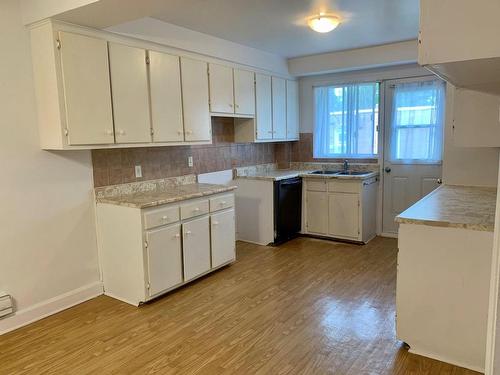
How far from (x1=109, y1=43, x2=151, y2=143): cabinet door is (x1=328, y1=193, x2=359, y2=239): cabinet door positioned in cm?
265

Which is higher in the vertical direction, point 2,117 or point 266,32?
point 266,32

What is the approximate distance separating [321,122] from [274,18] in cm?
236

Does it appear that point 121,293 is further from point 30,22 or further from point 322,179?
point 322,179

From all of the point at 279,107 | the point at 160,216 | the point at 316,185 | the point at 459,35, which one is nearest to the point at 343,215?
the point at 316,185

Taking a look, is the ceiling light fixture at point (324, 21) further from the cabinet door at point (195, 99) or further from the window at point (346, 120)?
the window at point (346, 120)

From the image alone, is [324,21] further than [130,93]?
Yes

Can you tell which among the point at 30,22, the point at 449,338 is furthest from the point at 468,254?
the point at 30,22

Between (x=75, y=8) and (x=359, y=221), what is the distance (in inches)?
151

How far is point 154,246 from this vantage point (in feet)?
10.4

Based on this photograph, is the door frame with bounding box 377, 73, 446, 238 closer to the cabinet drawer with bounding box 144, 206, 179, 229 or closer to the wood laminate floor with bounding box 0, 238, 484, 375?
the wood laminate floor with bounding box 0, 238, 484, 375

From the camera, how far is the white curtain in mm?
5473

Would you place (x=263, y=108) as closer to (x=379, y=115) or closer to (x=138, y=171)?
(x=379, y=115)

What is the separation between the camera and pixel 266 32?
388cm

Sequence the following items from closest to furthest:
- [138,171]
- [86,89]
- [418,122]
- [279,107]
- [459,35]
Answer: [459,35]
[86,89]
[138,171]
[418,122]
[279,107]
